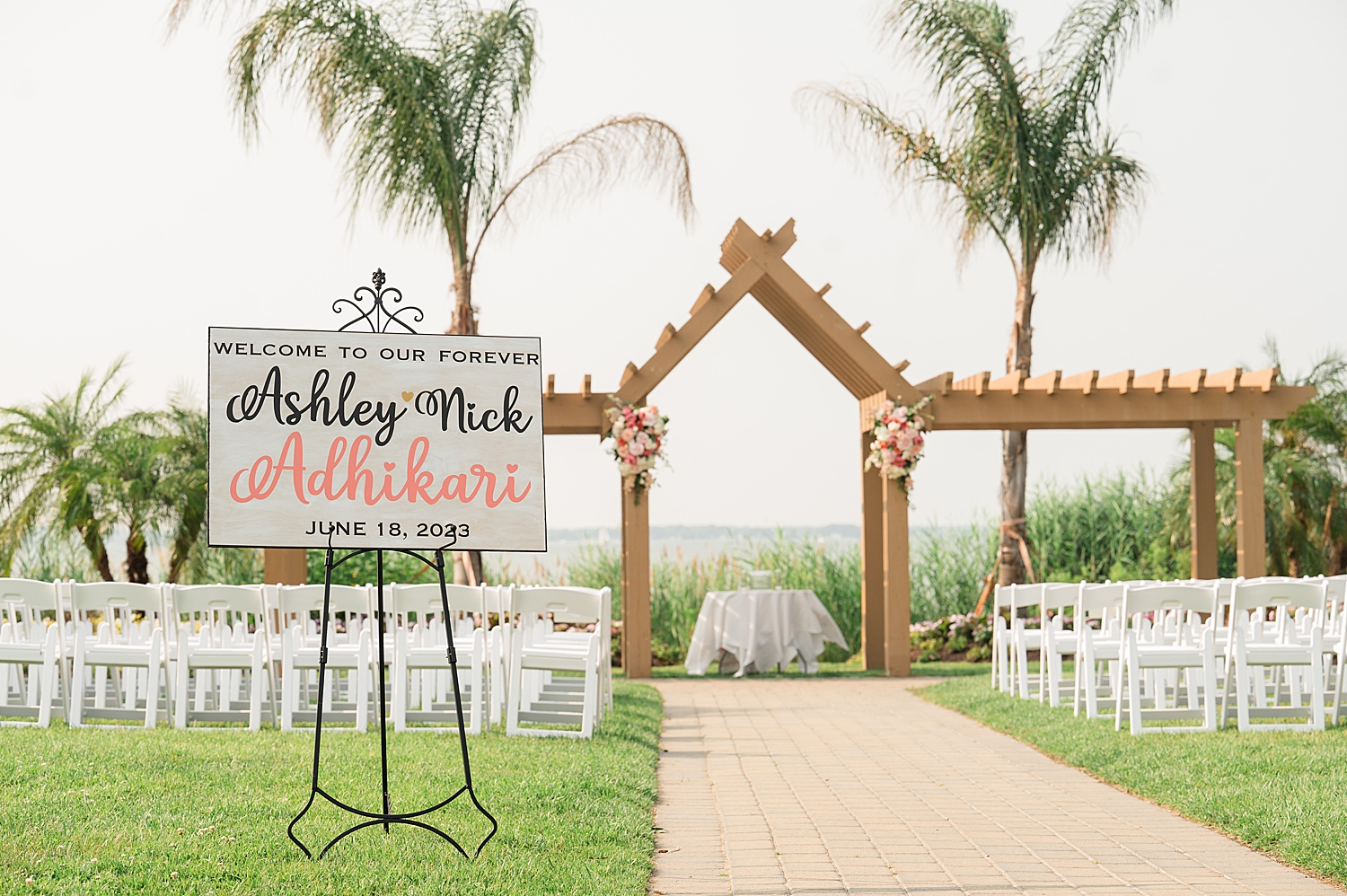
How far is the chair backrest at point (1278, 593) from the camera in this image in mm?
7875

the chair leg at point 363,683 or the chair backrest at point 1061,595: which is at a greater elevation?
the chair backrest at point 1061,595

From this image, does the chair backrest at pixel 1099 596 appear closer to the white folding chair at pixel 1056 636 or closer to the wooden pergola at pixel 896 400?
the white folding chair at pixel 1056 636

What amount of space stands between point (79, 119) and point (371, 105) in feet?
16.3

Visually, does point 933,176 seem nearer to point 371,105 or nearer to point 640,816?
point 371,105

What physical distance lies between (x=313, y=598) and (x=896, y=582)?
7187mm

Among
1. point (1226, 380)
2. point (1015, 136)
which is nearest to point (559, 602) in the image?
point (1226, 380)

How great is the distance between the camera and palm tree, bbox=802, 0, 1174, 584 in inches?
622

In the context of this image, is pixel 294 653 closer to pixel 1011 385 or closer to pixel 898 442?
pixel 898 442

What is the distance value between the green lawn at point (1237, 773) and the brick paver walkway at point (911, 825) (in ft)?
0.39

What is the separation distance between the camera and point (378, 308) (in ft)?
17.0


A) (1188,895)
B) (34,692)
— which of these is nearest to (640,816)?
(1188,895)

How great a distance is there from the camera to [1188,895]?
4.35m

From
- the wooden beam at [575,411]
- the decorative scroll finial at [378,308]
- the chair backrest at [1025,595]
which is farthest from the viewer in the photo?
the wooden beam at [575,411]

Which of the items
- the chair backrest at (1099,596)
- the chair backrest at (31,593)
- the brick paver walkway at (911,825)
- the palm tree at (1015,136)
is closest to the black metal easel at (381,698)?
the brick paver walkway at (911,825)
